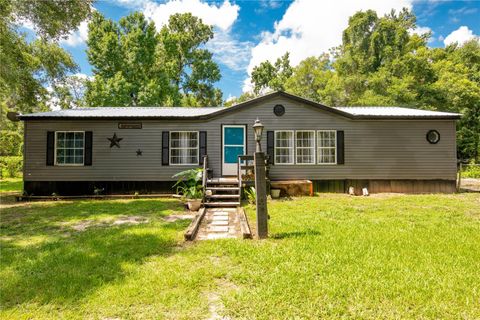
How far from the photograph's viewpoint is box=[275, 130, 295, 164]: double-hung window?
10766 millimetres

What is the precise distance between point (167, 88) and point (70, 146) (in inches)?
618

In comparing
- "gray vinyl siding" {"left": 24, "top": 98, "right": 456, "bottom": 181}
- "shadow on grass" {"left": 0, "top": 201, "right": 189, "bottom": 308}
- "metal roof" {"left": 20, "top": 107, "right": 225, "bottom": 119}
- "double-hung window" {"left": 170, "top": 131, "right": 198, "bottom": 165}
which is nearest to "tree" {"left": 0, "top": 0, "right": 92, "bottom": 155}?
"metal roof" {"left": 20, "top": 107, "right": 225, "bottom": 119}

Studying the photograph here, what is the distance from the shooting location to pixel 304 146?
10.8 meters

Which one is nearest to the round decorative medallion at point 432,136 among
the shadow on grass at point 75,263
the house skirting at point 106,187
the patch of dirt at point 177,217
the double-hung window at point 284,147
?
the double-hung window at point 284,147

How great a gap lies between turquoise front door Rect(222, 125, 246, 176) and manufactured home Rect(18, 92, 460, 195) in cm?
4

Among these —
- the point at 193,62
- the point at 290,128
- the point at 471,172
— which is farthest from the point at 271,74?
the point at 290,128

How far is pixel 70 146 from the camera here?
10.6m

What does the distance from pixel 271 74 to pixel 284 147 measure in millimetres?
27453

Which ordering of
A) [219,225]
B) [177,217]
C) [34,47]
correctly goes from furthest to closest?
1. [34,47]
2. [177,217]
3. [219,225]

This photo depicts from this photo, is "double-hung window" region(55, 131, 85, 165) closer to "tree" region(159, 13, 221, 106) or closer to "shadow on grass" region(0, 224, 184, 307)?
"shadow on grass" region(0, 224, 184, 307)

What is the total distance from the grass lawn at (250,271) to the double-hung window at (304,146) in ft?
16.0

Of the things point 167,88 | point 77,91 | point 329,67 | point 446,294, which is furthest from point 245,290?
point 329,67

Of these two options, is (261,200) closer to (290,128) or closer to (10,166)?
(290,128)

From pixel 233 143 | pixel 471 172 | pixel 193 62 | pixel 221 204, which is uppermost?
pixel 193 62
